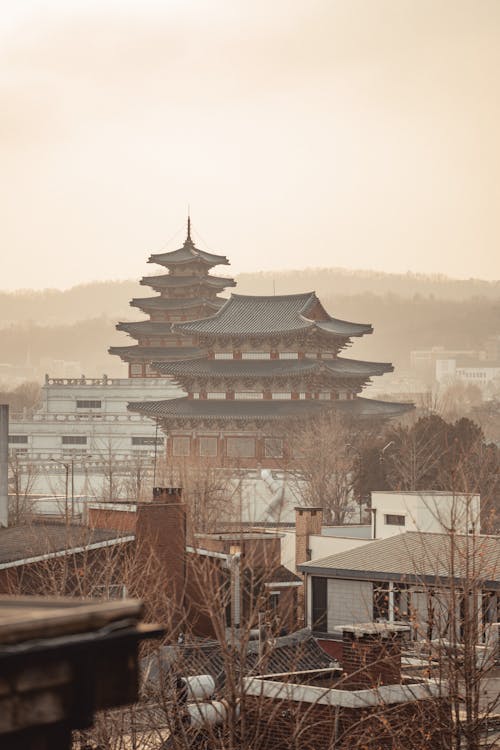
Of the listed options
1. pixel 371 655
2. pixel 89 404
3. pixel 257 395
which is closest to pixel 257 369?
pixel 257 395

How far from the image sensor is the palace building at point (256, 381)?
83.0 metres

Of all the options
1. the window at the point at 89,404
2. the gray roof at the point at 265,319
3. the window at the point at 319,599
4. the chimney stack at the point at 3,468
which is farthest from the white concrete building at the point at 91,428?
the window at the point at 319,599

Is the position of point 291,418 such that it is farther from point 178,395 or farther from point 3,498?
point 3,498

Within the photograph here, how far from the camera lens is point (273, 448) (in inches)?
3228

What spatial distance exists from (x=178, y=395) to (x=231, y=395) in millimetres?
14834

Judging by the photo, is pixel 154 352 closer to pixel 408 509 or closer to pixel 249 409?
pixel 249 409

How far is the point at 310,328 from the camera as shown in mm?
83625

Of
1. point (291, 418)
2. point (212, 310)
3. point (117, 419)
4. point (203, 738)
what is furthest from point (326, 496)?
point (203, 738)

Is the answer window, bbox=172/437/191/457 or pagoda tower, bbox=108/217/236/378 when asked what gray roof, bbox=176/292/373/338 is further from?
pagoda tower, bbox=108/217/236/378

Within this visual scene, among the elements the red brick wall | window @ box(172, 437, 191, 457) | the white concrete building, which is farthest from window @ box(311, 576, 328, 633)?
window @ box(172, 437, 191, 457)

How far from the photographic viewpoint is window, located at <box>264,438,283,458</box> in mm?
81562

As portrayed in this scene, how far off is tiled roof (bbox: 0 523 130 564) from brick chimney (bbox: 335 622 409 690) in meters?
8.15

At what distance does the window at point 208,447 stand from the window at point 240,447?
33.3 inches

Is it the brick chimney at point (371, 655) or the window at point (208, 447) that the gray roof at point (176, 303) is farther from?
the brick chimney at point (371, 655)
